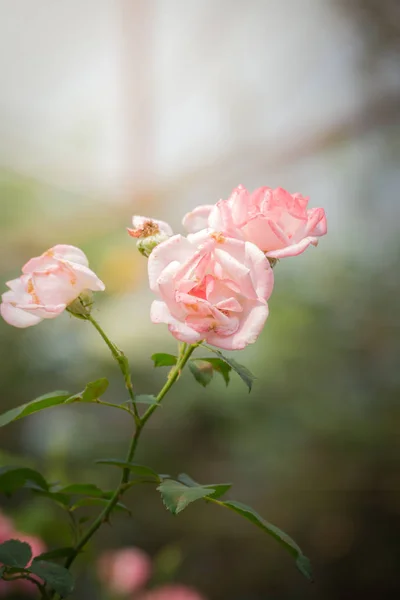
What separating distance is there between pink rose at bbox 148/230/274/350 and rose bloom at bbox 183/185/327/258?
21mm

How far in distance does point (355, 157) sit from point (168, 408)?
25.5 inches

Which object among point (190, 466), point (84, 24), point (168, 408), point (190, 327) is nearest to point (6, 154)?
point (84, 24)

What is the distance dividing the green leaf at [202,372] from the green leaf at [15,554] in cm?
16

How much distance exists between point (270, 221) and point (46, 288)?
16 cm

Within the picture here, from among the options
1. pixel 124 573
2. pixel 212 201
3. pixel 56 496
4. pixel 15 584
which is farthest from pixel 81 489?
pixel 212 201

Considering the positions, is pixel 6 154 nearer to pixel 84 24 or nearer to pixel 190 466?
pixel 84 24

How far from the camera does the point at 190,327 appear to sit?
14.5 inches

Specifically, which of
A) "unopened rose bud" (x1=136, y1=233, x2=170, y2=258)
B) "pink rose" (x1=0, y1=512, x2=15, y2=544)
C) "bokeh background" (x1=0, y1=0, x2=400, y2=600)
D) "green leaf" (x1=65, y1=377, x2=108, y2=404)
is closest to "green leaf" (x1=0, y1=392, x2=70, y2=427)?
"green leaf" (x1=65, y1=377, x2=108, y2=404)

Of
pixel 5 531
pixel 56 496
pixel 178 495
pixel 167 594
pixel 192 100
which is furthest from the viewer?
pixel 192 100

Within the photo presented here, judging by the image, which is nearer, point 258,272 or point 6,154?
point 258,272

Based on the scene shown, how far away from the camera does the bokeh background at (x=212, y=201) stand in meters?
1.16

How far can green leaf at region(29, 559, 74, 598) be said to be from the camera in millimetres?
383

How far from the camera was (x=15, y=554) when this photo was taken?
1.32ft

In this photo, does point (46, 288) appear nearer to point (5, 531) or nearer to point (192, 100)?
point (5, 531)
